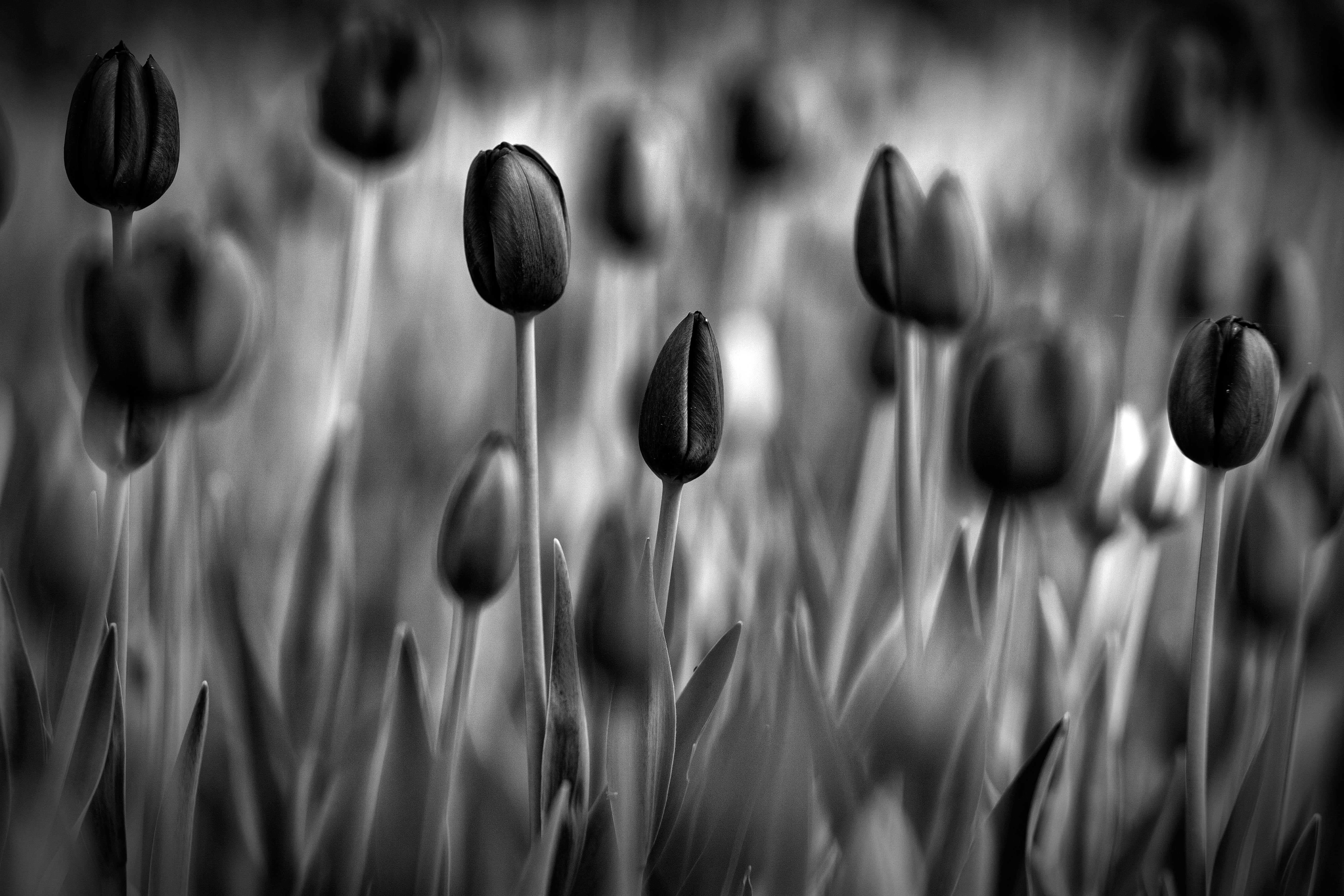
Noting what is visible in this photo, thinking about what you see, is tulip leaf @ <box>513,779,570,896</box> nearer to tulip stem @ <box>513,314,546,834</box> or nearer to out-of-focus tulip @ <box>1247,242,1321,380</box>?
tulip stem @ <box>513,314,546,834</box>

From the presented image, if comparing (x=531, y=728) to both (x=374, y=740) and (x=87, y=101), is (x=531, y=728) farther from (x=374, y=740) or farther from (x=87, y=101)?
(x=87, y=101)

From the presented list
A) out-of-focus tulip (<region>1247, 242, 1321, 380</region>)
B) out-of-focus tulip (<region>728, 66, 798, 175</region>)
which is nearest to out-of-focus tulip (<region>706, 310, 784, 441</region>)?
out-of-focus tulip (<region>728, 66, 798, 175</region>)

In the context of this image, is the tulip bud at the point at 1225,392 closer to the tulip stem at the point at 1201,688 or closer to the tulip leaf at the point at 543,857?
the tulip stem at the point at 1201,688

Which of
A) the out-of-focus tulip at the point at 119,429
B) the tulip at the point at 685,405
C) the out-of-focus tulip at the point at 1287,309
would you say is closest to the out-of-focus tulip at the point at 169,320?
the out-of-focus tulip at the point at 119,429

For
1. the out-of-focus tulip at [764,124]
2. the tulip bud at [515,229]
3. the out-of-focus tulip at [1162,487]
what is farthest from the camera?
the out-of-focus tulip at [764,124]

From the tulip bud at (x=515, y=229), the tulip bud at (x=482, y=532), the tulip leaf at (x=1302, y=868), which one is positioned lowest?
the tulip leaf at (x=1302, y=868)

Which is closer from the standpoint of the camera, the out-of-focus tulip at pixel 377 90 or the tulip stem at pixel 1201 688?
the tulip stem at pixel 1201 688
